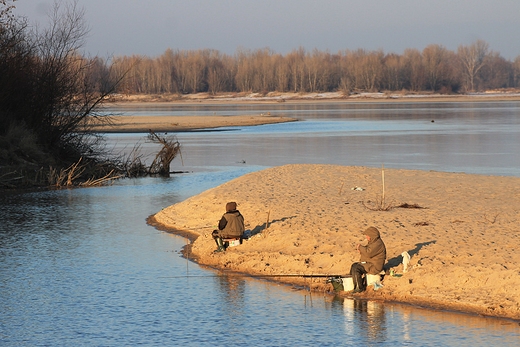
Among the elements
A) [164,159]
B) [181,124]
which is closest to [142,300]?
[164,159]

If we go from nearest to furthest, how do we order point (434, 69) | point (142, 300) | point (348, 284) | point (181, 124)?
point (142, 300)
point (348, 284)
point (181, 124)
point (434, 69)

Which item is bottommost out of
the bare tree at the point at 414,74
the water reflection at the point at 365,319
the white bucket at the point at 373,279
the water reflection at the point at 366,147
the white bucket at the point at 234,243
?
the water reflection at the point at 365,319

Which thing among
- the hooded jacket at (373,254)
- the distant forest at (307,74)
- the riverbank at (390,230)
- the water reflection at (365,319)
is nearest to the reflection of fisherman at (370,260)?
the hooded jacket at (373,254)

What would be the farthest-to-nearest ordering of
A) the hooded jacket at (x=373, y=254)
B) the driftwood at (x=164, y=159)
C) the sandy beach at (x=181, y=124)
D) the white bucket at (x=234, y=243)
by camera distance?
the sandy beach at (x=181, y=124) < the driftwood at (x=164, y=159) < the white bucket at (x=234, y=243) < the hooded jacket at (x=373, y=254)

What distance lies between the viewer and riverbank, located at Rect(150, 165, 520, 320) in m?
12.4

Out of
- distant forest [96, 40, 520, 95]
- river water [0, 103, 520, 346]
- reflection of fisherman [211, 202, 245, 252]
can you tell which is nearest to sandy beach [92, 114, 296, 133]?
river water [0, 103, 520, 346]

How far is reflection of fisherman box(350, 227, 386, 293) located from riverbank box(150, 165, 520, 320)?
0.72 ft

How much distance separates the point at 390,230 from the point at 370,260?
→ 3443mm

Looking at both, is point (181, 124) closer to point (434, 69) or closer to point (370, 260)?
point (370, 260)

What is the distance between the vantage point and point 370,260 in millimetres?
12789

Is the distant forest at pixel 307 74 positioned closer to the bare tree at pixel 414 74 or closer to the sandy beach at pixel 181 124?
the bare tree at pixel 414 74

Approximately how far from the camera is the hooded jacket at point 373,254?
12719mm

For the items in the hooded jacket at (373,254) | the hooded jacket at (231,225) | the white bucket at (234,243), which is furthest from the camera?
the white bucket at (234,243)

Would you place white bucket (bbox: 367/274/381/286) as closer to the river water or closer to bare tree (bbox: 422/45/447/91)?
the river water
